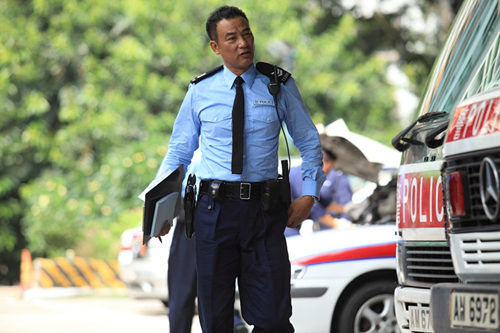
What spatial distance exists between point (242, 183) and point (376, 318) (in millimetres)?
2649

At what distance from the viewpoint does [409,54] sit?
1828 centimetres

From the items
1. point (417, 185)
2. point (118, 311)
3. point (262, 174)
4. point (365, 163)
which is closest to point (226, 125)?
point (262, 174)

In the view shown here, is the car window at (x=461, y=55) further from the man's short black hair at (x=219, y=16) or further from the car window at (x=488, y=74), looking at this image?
the man's short black hair at (x=219, y=16)

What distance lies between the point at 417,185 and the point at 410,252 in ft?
1.21

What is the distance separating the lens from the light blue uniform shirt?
5.01m

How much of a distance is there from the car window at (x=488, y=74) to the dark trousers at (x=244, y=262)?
1.09 m

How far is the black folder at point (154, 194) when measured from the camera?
5.18 meters

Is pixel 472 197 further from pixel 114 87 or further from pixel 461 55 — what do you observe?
pixel 114 87

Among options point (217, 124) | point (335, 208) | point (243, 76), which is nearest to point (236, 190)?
point (217, 124)

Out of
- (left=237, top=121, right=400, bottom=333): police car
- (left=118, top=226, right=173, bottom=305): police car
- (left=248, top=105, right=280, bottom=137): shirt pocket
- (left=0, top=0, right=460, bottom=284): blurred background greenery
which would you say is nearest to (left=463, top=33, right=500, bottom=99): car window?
(left=248, top=105, right=280, bottom=137): shirt pocket

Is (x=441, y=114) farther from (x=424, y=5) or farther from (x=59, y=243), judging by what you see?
(x=59, y=243)

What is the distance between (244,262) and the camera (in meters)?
5.00

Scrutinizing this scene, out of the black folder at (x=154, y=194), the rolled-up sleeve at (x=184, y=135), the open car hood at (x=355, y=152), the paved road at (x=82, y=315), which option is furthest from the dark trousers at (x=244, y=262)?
the paved road at (x=82, y=315)

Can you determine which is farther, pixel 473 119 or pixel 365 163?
pixel 365 163
